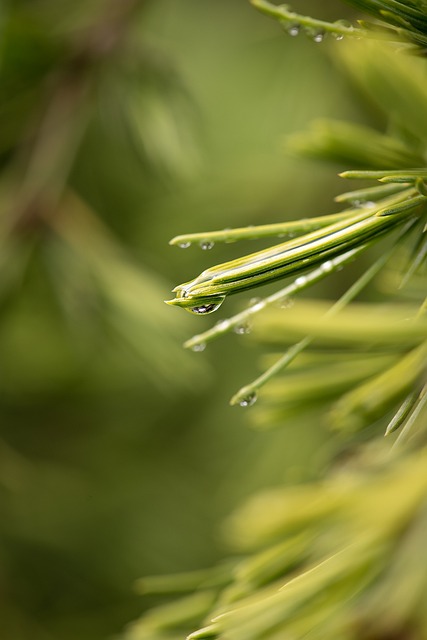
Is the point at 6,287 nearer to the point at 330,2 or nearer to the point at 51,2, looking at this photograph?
the point at 51,2

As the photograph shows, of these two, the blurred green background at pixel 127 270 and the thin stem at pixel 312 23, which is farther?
the blurred green background at pixel 127 270

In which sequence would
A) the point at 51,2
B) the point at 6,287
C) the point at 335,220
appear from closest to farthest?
1. the point at 335,220
2. the point at 6,287
3. the point at 51,2

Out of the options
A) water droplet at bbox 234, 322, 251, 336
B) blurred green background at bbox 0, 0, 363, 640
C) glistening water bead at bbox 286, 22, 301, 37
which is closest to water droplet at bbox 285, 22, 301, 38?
glistening water bead at bbox 286, 22, 301, 37

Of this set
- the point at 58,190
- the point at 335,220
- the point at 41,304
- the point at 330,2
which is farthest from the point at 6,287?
the point at 330,2

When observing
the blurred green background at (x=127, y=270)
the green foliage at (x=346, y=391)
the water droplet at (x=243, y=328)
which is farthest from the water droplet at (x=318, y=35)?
the blurred green background at (x=127, y=270)

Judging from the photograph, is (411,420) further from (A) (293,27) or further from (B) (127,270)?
(B) (127,270)

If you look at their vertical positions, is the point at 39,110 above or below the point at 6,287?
above

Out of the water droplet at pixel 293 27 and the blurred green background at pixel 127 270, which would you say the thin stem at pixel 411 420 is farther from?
the blurred green background at pixel 127 270

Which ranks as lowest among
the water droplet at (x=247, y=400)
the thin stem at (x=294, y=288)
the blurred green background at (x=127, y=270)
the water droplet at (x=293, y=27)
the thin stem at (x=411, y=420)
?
the thin stem at (x=411, y=420)
